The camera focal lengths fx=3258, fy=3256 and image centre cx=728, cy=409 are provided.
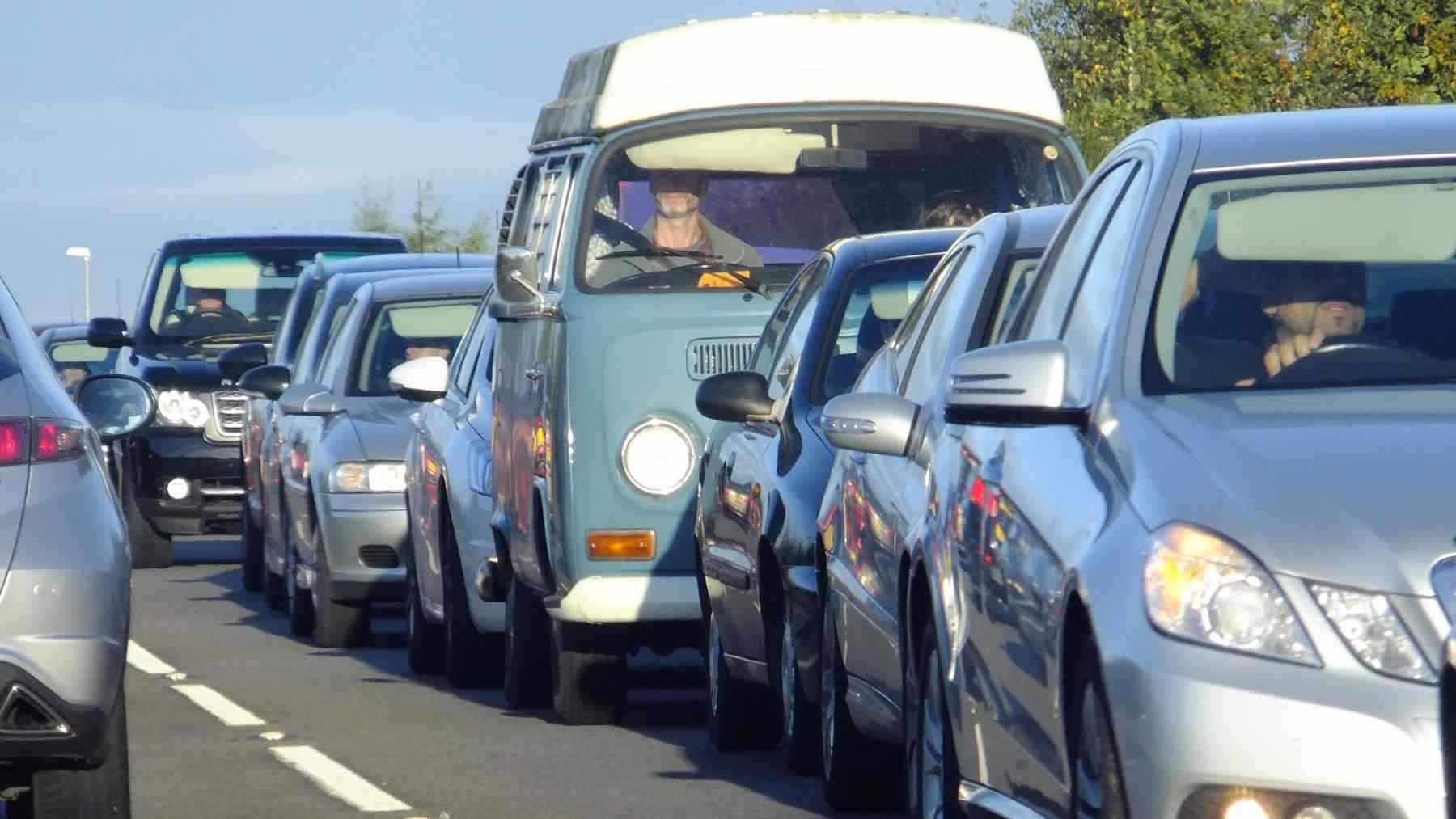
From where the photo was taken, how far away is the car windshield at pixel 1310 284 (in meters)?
5.71

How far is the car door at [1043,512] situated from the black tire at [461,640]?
7.28 meters

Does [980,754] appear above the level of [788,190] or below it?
below

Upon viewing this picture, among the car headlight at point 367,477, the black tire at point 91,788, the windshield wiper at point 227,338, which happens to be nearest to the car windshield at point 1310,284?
the black tire at point 91,788

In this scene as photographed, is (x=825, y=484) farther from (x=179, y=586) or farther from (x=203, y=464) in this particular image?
(x=203, y=464)

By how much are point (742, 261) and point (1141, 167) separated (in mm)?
5809

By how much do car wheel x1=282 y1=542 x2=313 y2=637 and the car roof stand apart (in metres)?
Result: 10.9

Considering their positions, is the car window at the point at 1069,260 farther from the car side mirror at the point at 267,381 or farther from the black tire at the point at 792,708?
the car side mirror at the point at 267,381

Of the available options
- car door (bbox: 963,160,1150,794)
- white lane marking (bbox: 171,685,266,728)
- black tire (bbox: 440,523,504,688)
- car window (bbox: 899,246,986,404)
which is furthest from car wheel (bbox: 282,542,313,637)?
car door (bbox: 963,160,1150,794)

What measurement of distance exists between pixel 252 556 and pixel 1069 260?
14.9 m

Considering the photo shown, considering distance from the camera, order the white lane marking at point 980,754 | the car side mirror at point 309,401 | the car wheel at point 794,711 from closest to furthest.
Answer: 1. the white lane marking at point 980,754
2. the car wheel at point 794,711
3. the car side mirror at point 309,401

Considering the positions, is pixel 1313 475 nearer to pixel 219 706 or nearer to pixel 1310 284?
pixel 1310 284

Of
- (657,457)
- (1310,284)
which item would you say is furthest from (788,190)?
(1310,284)

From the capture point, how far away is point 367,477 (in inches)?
636

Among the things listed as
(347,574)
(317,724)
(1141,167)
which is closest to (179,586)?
(347,574)
